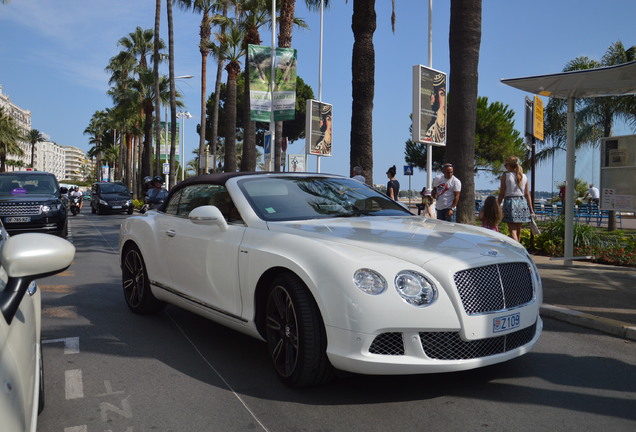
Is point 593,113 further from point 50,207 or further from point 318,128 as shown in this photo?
point 50,207

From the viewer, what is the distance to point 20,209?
12594mm

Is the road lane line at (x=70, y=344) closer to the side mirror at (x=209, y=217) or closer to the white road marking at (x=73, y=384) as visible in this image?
the white road marking at (x=73, y=384)

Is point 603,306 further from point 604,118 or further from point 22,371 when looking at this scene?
point 604,118

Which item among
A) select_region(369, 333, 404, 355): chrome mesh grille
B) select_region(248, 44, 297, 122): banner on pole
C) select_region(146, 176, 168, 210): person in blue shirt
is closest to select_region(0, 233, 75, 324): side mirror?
select_region(369, 333, 404, 355): chrome mesh grille

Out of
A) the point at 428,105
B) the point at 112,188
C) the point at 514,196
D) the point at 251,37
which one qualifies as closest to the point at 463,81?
the point at 428,105

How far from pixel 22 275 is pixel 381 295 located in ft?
6.50

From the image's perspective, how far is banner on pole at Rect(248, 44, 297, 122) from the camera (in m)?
19.0

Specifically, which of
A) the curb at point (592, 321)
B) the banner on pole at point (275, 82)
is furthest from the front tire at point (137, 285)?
the banner on pole at point (275, 82)

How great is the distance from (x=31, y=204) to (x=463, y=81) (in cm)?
930

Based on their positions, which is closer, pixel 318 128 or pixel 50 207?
pixel 50 207

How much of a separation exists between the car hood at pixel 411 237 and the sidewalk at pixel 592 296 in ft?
5.97

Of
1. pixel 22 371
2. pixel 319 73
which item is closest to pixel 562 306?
pixel 22 371

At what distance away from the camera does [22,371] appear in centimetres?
196

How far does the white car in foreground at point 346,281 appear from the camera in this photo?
11.3 ft
